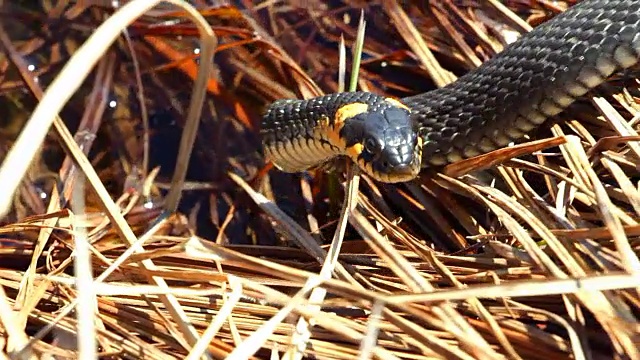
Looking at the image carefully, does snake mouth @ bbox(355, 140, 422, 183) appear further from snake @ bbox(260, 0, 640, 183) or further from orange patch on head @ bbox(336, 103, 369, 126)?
orange patch on head @ bbox(336, 103, 369, 126)

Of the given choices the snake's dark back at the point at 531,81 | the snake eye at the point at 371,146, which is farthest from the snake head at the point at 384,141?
the snake's dark back at the point at 531,81

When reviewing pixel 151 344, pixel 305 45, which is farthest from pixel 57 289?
pixel 305 45

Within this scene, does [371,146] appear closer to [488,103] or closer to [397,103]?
[397,103]

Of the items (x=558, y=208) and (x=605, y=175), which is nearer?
(x=558, y=208)

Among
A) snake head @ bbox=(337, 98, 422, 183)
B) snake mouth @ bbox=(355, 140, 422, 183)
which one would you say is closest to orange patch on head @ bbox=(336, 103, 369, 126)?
snake head @ bbox=(337, 98, 422, 183)

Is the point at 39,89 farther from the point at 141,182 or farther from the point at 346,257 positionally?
the point at 346,257

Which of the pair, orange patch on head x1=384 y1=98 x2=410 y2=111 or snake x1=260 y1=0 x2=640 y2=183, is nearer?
snake x1=260 y1=0 x2=640 y2=183

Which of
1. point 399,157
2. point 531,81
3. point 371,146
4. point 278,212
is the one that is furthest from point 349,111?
point 531,81

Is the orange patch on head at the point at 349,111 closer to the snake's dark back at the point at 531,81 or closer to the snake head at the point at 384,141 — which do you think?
the snake head at the point at 384,141
